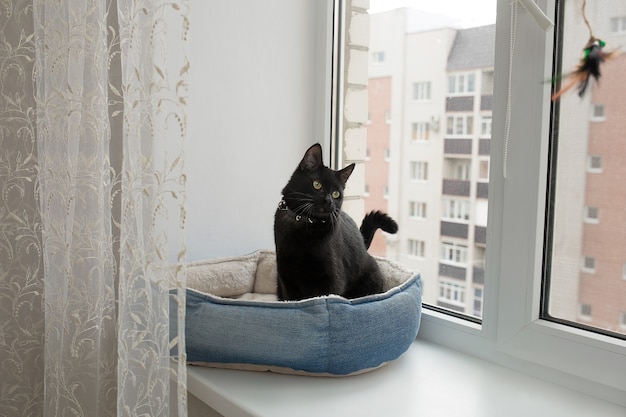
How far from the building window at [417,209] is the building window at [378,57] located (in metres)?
0.41

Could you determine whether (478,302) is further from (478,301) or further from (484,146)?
(484,146)

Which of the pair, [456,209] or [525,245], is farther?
[456,209]

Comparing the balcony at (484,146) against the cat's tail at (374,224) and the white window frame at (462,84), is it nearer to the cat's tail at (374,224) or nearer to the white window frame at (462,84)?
the white window frame at (462,84)

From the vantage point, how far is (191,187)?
1.41 metres

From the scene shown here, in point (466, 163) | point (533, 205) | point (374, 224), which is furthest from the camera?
point (374, 224)

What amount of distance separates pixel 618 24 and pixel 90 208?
3.22ft

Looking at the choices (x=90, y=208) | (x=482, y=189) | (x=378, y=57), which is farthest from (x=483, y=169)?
(x=90, y=208)

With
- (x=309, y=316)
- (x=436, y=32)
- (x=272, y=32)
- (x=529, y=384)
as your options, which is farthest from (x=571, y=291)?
(x=272, y=32)

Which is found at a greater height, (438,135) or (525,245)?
(438,135)

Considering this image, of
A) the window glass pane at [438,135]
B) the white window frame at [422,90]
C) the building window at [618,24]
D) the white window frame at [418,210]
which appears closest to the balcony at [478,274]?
the window glass pane at [438,135]

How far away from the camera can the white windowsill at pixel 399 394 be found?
36.8 inches

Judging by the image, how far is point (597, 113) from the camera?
99 centimetres

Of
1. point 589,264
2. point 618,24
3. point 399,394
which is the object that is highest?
point 618,24

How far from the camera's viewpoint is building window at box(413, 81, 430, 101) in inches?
54.4
